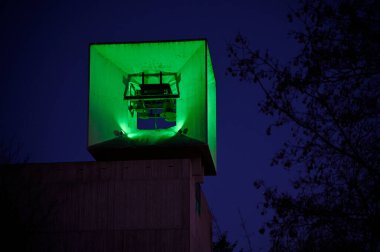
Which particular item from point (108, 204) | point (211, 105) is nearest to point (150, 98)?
point (211, 105)

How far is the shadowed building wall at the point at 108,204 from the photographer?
13.8 m

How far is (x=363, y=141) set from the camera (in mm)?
7602

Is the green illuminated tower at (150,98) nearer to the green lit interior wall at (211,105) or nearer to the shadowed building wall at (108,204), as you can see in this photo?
the green lit interior wall at (211,105)

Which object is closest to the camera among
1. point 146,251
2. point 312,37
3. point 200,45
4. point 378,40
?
point 378,40

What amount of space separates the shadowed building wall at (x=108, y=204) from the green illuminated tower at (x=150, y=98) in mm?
989

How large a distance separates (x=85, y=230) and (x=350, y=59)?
7.94m

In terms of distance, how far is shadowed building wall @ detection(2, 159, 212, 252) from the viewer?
1382 cm

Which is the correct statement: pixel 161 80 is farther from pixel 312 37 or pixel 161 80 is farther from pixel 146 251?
pixel 312 37

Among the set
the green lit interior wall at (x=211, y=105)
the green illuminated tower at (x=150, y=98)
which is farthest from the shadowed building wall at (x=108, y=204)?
the green lit interior wall at (x=211, y=105)

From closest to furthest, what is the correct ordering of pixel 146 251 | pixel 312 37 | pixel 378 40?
pixel 378 40 → pixel 312 37 → pixel 146 251

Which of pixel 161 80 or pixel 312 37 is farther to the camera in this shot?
pixel 161 80

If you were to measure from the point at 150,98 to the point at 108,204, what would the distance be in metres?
2.67

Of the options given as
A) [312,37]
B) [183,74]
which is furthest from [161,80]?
[312,37]

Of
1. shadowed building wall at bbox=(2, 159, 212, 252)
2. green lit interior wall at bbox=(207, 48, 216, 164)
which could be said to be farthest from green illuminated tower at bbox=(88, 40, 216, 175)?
shadowed building wall at bbox=(2, 159, 212, 252)
